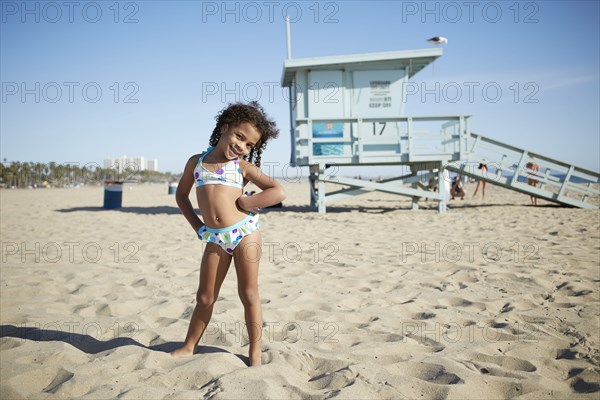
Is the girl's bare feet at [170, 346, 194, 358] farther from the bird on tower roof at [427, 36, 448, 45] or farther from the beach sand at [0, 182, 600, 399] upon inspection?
the bird on tower roof at [427, 36, 448, 45]

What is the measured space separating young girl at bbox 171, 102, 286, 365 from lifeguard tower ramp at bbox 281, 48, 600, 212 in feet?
26.6

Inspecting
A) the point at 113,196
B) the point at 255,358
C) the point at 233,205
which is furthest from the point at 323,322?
the point at 113,196

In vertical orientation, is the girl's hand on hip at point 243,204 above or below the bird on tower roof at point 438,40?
below

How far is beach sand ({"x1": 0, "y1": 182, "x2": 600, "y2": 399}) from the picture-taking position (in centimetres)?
211

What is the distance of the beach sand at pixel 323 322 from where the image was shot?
2.11 meters

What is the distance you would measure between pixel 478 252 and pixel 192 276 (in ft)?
12.9

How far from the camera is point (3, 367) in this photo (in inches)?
87.8

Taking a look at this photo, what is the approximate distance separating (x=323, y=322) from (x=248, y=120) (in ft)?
5.60

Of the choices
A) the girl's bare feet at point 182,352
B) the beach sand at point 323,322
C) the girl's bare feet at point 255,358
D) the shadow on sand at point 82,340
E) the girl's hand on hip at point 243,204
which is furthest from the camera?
the shadow on sand at point 82,340

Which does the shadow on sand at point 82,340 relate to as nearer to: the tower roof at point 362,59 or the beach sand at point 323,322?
the beach sand at point 323,322

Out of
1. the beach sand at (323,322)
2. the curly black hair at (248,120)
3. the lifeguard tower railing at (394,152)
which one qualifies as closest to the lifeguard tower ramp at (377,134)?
the lifeguard tower railing at (394,152)

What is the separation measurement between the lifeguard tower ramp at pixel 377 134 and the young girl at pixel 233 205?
8.10m

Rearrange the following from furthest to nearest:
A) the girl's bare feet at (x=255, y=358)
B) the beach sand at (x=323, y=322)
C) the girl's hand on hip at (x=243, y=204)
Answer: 1. the girl's bare feet at (x=255, y=358)
2. the girl's hand on hip at (x=243, y=204)
3. the beach sand at (x=323, y=322)

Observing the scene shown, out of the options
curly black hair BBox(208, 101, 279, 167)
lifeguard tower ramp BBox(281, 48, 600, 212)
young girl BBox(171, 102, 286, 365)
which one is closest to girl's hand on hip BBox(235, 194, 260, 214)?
young girl BBox(171, 102, 286, 365)
